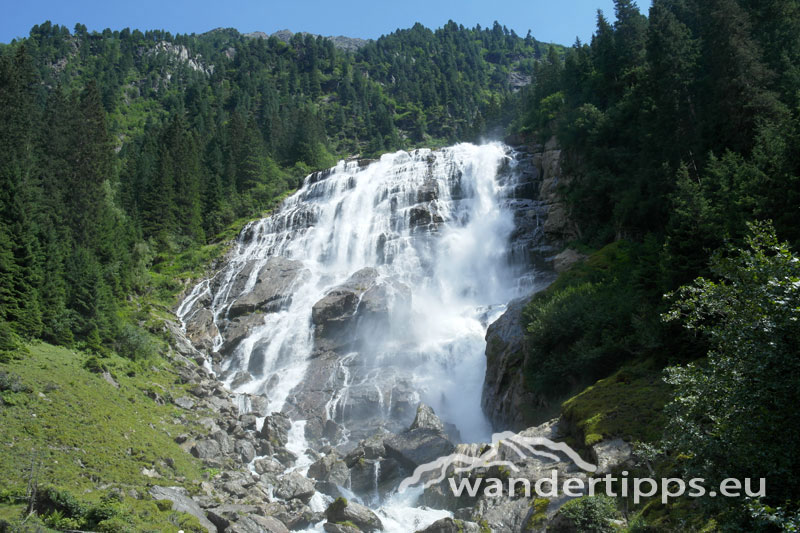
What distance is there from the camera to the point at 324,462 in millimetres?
28297

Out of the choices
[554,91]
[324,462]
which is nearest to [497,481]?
[324,462]

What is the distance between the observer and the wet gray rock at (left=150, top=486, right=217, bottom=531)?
2003 centimetres

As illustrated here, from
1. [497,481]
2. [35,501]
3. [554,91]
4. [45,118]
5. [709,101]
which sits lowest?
[35,501]

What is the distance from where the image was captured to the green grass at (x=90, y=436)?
62.4 ft

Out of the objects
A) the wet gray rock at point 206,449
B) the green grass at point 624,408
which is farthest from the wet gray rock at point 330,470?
the green grass at point 624,408

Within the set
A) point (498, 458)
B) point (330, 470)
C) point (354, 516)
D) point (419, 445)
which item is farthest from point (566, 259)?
point (354, 516)

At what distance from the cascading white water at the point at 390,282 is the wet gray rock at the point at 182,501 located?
313 inches

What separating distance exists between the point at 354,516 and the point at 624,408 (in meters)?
12.5

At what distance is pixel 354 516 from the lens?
73.5 feet

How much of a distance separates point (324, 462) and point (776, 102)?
1202 inches

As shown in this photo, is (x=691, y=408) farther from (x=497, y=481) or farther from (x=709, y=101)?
(x=709, y=101)

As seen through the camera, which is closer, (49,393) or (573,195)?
(49,393)

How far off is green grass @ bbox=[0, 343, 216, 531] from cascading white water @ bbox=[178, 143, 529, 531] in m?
8.87

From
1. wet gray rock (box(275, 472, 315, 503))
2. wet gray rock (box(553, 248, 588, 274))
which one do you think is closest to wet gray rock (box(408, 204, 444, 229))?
wet gray rock (box(553, 248, 588, 274))
